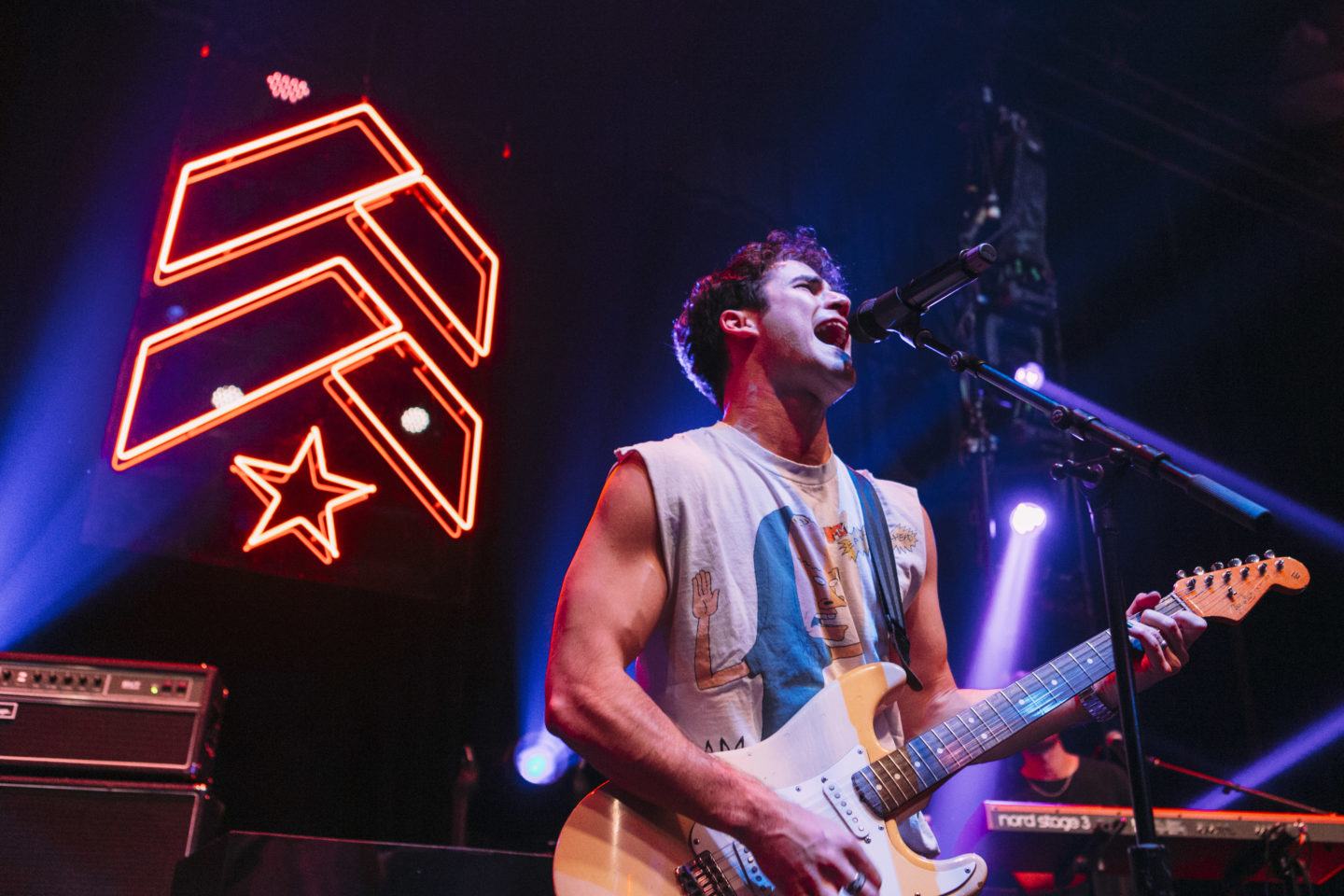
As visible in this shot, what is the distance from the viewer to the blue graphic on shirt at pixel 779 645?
2227 mm

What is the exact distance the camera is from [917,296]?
2.45 meters

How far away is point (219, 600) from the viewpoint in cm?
471

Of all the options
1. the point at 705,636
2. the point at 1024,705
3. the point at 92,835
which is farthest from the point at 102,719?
the point at 1024,705

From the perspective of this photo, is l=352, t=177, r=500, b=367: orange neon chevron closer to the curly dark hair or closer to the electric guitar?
the curly dark hair

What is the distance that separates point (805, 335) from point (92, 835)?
2568mm

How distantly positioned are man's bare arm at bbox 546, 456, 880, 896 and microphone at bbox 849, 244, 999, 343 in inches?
29.8

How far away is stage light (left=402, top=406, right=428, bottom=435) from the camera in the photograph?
5309mm

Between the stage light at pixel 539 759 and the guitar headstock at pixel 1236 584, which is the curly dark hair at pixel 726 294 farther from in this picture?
the stage light at pixel 539 759

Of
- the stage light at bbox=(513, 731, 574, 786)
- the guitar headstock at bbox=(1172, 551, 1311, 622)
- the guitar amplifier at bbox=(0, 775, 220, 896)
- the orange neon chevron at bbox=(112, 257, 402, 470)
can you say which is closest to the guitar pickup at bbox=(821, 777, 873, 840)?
the guitar headstock at bbox=(1172, 551, 1311, 622)

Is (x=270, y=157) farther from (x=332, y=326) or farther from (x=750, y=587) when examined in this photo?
(x=750, y=587)

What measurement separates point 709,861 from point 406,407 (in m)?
3.81

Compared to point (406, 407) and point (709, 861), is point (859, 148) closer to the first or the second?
point (406, 407)

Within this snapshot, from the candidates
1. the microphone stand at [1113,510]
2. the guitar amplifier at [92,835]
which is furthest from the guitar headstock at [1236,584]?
the guitar amplifier at [92,835]

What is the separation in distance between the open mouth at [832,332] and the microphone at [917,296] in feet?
0.62
